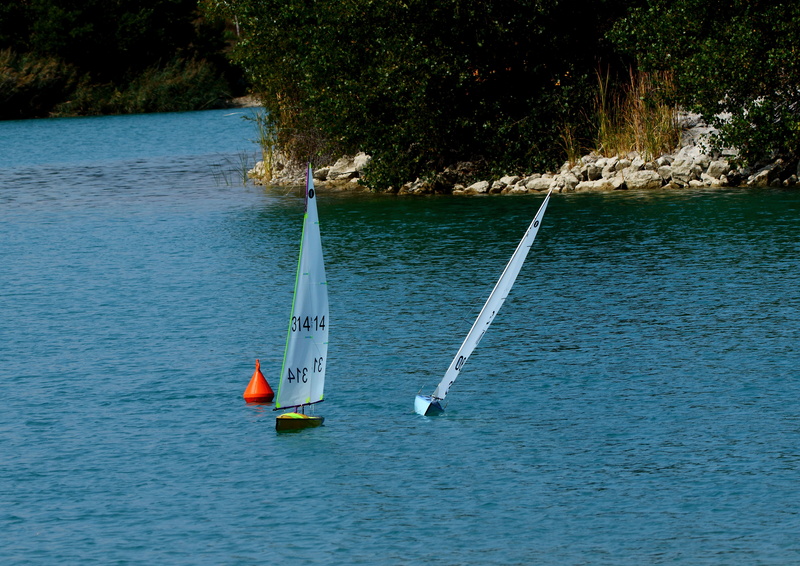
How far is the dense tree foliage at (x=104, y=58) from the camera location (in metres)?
95.7

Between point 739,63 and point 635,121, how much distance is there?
498cm

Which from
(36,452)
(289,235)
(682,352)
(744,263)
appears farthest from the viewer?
(289,235)

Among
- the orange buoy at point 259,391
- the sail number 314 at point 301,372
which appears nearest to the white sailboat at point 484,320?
the sail number 314 at point 301,372

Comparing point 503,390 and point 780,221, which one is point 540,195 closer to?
point 780,221

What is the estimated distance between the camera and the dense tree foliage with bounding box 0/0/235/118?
95.7m

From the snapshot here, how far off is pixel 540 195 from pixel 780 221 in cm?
925

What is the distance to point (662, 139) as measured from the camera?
124 ft

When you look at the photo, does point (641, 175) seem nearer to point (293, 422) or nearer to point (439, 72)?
point (439, 72)

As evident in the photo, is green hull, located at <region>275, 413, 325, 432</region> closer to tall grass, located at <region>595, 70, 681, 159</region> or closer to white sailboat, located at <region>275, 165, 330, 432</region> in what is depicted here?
white sailboat, located at <region>275, 165, 330, 432</region>

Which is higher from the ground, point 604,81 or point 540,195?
point 604,81

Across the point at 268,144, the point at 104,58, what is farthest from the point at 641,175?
the point at 104,58

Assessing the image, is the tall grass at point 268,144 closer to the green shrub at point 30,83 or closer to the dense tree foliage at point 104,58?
the green shrub at point 30,83

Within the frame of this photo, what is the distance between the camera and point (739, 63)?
110ft

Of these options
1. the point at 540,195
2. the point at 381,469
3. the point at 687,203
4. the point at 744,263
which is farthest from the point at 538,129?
the point at 381,469
